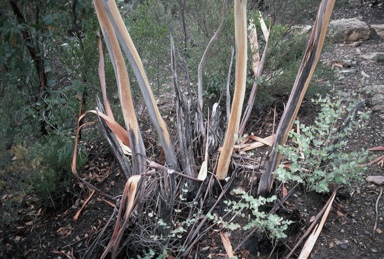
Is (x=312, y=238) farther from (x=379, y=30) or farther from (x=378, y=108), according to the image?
(x=379, y=30)

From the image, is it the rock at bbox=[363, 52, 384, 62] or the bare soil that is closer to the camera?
the bare soil

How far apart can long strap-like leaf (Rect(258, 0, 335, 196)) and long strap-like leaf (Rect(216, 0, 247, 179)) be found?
0.24 metres

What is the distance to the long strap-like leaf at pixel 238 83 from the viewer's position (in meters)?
1.97

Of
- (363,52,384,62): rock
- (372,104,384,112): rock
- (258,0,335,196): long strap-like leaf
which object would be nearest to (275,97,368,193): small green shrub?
(258,0,335,196): long strap-like leaf

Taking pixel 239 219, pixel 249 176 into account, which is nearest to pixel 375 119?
pixel 249 176

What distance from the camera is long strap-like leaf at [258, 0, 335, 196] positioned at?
1.76m

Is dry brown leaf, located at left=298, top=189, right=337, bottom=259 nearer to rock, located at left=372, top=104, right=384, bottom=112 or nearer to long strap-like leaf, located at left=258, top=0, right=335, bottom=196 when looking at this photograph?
long strap-like leaf, located at left=258, top=0, right=335, bottom=196

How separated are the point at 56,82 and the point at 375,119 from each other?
2.48 metres

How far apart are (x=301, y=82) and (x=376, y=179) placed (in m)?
0.99

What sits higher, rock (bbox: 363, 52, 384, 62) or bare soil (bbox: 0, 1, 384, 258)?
rock (bbox: 363, 52, 384, 62)

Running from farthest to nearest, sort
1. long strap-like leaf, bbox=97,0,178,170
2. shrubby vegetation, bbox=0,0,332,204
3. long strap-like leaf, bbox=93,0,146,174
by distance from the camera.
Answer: shrubby vegetation, bbox=0,0,332,204 → long strap-like leaf, bbox=93,0,146,174 → long strap-like leaf, bbox=97,0,178,170

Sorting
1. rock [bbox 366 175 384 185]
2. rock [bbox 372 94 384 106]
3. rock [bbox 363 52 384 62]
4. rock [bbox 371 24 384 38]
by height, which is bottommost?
rock [bbox 366 175 384 185]

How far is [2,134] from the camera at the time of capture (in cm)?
219

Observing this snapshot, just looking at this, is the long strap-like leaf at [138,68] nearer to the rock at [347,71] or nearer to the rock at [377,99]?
the rock at [377,99]
